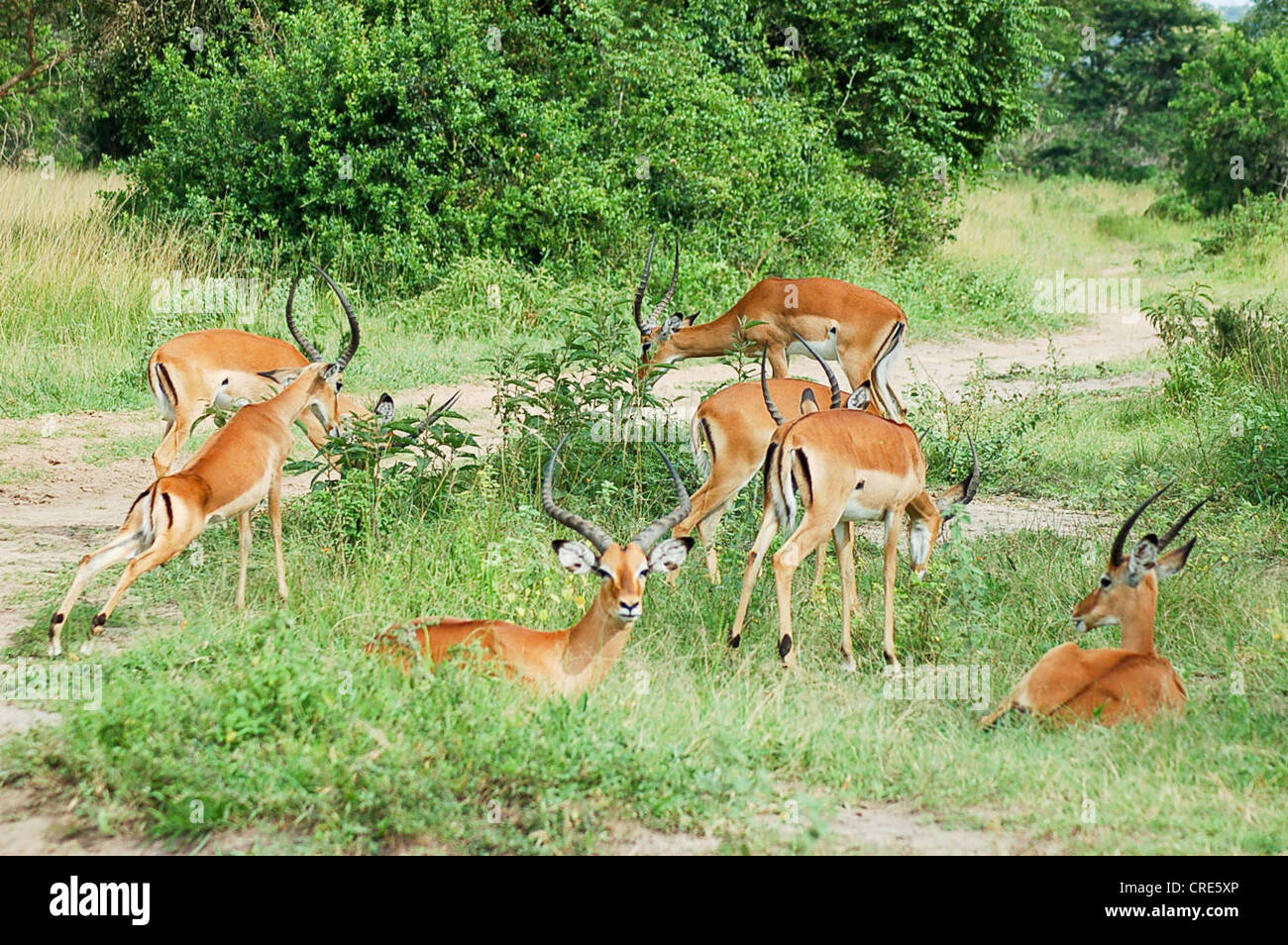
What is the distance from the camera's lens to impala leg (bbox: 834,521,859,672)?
5.73 metres

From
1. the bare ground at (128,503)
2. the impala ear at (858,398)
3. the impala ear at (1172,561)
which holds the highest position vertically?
the impala ear at (858,398)

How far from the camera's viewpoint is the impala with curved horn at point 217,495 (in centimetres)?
555

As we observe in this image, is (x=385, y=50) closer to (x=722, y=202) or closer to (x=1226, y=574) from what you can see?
(x=722, y=202)

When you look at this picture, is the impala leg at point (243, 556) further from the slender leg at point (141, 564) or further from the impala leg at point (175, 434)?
the impala leg at point (175, 434)

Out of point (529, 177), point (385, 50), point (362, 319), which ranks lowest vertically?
point (362, 319)

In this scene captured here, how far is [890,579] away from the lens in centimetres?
592

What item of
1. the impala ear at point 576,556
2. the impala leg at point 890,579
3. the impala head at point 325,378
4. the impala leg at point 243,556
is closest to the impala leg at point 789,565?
the impala leg at point 890,579

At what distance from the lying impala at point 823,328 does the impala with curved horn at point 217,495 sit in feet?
7.66

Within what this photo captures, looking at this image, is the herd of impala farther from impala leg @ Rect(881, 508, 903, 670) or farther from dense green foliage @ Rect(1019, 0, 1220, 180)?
dense green foliage @ Rect(1019, 0, 1220, 180)

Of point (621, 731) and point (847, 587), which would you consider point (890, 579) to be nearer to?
point (847, 587)

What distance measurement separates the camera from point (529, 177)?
13.6 metres

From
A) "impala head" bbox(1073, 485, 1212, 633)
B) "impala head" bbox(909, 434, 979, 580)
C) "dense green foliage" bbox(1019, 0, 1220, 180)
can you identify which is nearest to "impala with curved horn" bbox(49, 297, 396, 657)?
"impala head" bbox(909, 434, 979, 580)
